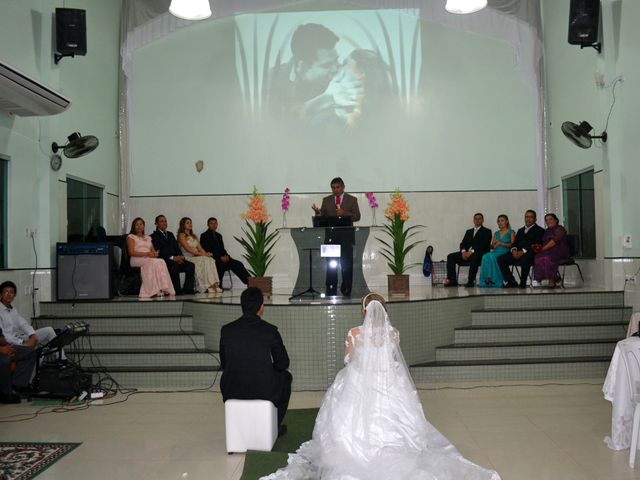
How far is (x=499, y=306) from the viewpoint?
7887 millimetres

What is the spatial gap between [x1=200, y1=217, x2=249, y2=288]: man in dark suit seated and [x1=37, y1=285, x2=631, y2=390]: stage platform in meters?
2.61

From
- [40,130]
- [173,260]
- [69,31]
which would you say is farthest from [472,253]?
[69,31]

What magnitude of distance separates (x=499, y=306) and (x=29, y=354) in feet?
17.4

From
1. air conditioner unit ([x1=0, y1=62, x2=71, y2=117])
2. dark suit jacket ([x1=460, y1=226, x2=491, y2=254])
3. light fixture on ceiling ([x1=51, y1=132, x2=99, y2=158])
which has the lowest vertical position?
dark suit jacket ([x1=460, y1=226, x2=491, y2=254])

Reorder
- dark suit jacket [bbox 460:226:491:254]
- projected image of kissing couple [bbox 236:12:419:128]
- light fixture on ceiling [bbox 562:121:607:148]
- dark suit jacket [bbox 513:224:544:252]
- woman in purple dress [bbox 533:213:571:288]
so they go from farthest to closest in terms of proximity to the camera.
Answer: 1. projected image of kissing couple [bbox 236:12:419:128]
2. dark suit jacket [bbox 460:226:491:254]
3. dark suit jacket [bbox 513:224:544:252]
4. woman in purple dress [bbox 533:213:571:288]
5. light fixture on ceiling [bbox 562:121:607:148]

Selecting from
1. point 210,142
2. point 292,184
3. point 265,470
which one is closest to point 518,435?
point 265,470

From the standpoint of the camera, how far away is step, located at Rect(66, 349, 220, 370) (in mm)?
7168

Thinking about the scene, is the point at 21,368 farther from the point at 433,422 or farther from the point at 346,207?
the point at 346,207

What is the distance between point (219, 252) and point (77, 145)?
3.07 metres

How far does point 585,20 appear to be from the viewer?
8.59 m

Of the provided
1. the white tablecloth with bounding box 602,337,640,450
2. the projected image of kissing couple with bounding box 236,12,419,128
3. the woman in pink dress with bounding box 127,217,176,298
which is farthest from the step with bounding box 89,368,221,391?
the projected image of kissing couple with bounding box 236,12,419,128

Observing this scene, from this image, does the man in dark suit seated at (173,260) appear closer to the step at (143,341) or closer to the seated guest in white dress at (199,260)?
the seated guest in white dress at (199,260)

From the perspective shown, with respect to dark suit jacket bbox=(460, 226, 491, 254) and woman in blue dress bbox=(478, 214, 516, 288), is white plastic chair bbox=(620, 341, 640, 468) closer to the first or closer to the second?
woman in blue dress bbox=(478, 214, 516, 288)

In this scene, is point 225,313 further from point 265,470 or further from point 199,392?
point 265,470
